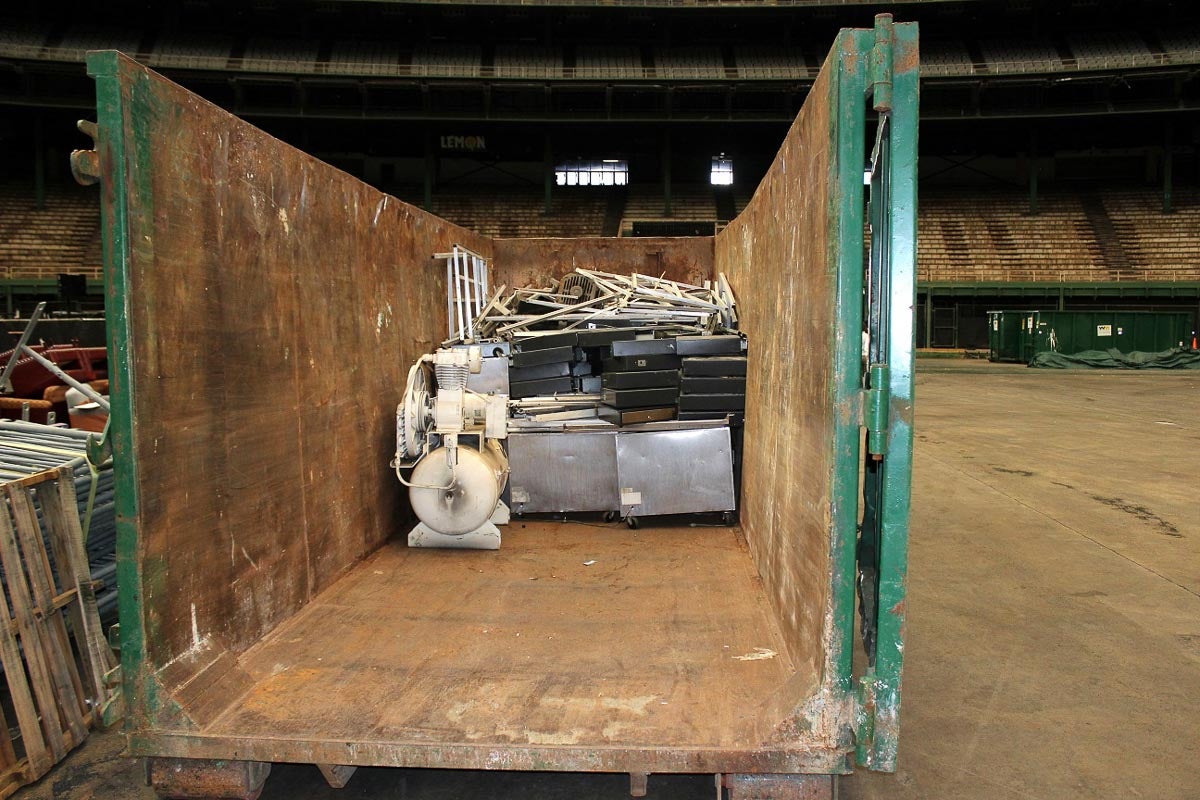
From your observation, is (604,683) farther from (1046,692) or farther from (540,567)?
(1046,692)

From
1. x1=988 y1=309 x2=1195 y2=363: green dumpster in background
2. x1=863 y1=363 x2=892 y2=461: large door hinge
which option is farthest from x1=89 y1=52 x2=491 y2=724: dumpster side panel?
x1=988 y1=309 x2=1195 y2=363: green dumpster in background

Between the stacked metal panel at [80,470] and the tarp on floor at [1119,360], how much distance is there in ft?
63.8

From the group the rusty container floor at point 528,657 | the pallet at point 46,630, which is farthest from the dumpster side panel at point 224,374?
the pallet at point 46,630

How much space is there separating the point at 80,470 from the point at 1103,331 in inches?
849

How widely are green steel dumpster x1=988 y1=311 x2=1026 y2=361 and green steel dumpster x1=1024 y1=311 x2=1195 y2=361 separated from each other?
70 centimetres

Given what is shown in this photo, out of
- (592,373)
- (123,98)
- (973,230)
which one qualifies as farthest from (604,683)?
(973,230)

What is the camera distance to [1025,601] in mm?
3355

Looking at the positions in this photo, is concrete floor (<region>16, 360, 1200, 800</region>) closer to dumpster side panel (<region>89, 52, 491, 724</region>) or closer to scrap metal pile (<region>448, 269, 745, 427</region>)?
dumpster side panel (<region>89, 52, 491, 724</region>)

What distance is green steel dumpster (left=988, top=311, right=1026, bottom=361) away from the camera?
19547mm

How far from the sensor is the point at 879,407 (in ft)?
5.15

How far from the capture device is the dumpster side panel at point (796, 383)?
1.76 m

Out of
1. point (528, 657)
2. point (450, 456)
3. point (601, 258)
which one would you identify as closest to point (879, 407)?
point (528, 657)

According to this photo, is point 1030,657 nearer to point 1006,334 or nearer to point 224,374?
point 224,374

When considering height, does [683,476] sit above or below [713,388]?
below
